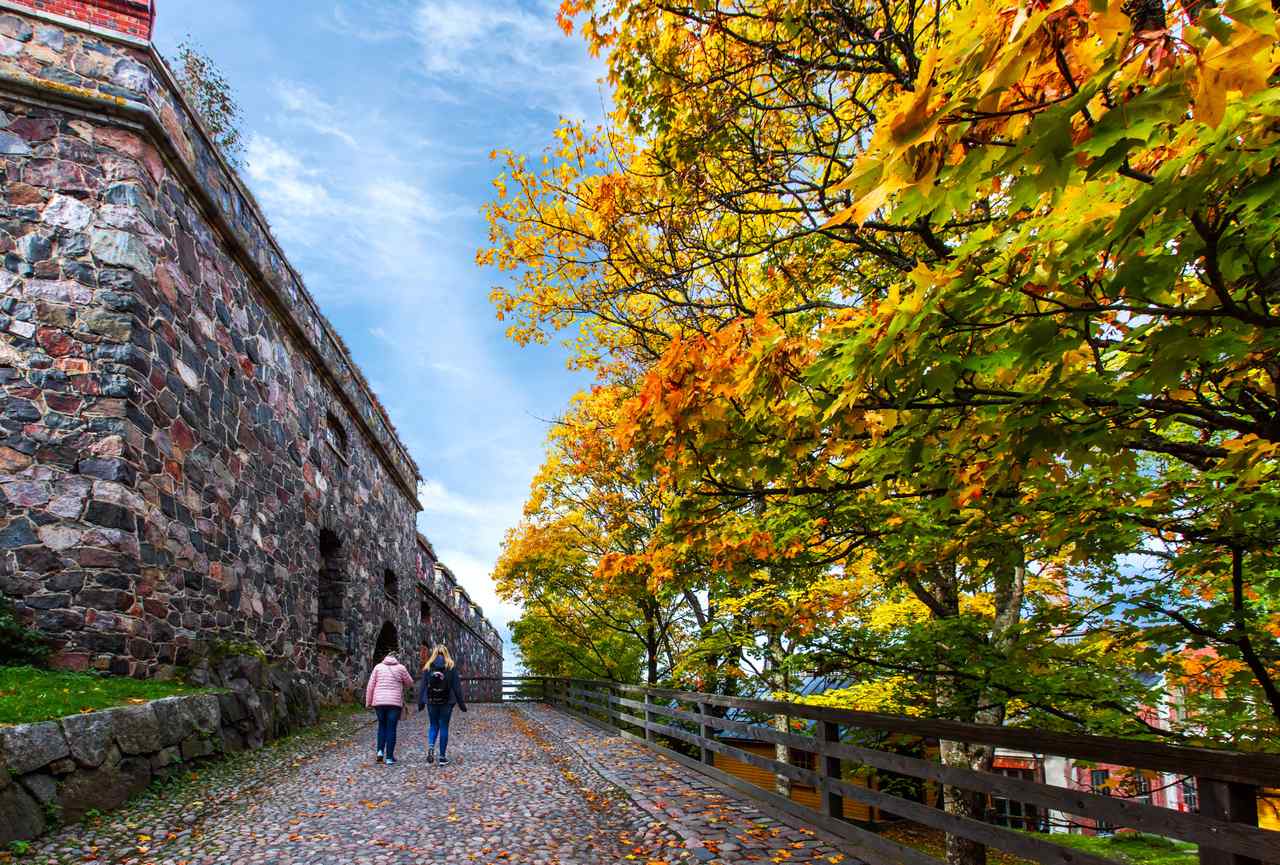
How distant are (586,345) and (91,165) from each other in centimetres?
675

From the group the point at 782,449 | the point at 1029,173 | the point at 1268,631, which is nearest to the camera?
the point at 1029,173

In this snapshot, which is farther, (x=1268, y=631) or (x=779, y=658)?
(x=779, y=658)

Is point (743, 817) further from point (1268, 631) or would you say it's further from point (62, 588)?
point (62, 588)

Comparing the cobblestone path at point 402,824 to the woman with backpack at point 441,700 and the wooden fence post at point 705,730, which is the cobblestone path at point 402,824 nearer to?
the woman with backpack at point 441,700

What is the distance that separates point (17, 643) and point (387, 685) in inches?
150

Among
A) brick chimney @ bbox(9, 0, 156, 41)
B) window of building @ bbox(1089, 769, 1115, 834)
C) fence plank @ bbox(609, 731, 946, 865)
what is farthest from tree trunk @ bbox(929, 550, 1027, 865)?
brick chimney @ bbox(9, 0, 156, 41)

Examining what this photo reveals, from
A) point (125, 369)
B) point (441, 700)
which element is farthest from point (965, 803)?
point (125, 369)

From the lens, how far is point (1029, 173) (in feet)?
6.55

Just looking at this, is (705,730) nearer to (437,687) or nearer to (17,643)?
(437,687)

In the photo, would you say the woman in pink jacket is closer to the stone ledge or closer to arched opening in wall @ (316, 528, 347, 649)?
arched opening in wall @ (316, 528, 347, 649)

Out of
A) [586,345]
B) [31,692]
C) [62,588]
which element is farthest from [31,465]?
[586,345]

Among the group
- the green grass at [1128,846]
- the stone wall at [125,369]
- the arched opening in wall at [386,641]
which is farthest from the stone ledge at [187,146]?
the green grass at [1128,846]

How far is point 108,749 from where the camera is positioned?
578 centimetres

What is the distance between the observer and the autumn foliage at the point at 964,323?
6.08ft
